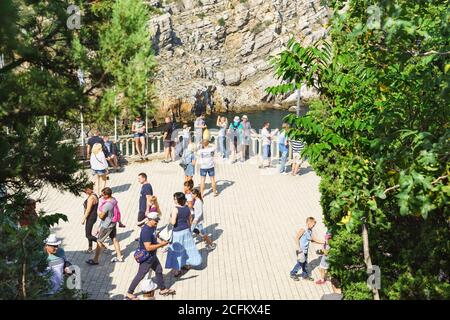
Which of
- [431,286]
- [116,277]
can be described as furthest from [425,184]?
[116,277]

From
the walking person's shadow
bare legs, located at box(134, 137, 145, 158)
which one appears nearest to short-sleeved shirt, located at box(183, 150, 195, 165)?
the walking person's shadow

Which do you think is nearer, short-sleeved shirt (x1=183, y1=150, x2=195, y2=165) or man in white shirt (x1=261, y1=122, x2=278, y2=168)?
short-sleeved shirt (x1=183, y1=150, x2=195, y2=165)

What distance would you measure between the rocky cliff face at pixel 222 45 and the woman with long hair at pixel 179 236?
133 feet

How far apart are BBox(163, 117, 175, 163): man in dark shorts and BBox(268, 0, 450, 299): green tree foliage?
11094 millimetres

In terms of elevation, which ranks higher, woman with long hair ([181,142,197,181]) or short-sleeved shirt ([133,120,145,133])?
short-sleeved shirt ([133,120,145,133])

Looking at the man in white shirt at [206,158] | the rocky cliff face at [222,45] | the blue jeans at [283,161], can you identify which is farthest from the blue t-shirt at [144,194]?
the rocky cliff face at [222,45]

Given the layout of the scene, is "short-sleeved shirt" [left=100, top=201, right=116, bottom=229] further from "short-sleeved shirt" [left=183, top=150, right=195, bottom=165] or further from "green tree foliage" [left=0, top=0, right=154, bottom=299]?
"short-sleeved shirt" [left=183, top=150, right=195, bottom=165]

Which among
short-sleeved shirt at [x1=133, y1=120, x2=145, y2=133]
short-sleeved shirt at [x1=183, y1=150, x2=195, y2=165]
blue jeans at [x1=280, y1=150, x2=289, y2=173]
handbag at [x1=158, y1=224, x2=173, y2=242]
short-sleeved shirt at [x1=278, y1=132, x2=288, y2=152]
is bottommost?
blue jeans at [x1=280, y1=150, x2=289, y2=173]

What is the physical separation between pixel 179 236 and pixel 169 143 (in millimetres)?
9717

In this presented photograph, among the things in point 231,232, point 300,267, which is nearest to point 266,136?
point 231,232

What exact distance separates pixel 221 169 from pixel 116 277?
360 inches

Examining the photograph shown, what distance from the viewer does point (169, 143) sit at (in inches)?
813

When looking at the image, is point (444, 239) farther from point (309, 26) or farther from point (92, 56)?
point (309, 26)

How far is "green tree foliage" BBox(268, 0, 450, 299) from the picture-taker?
6055mm
